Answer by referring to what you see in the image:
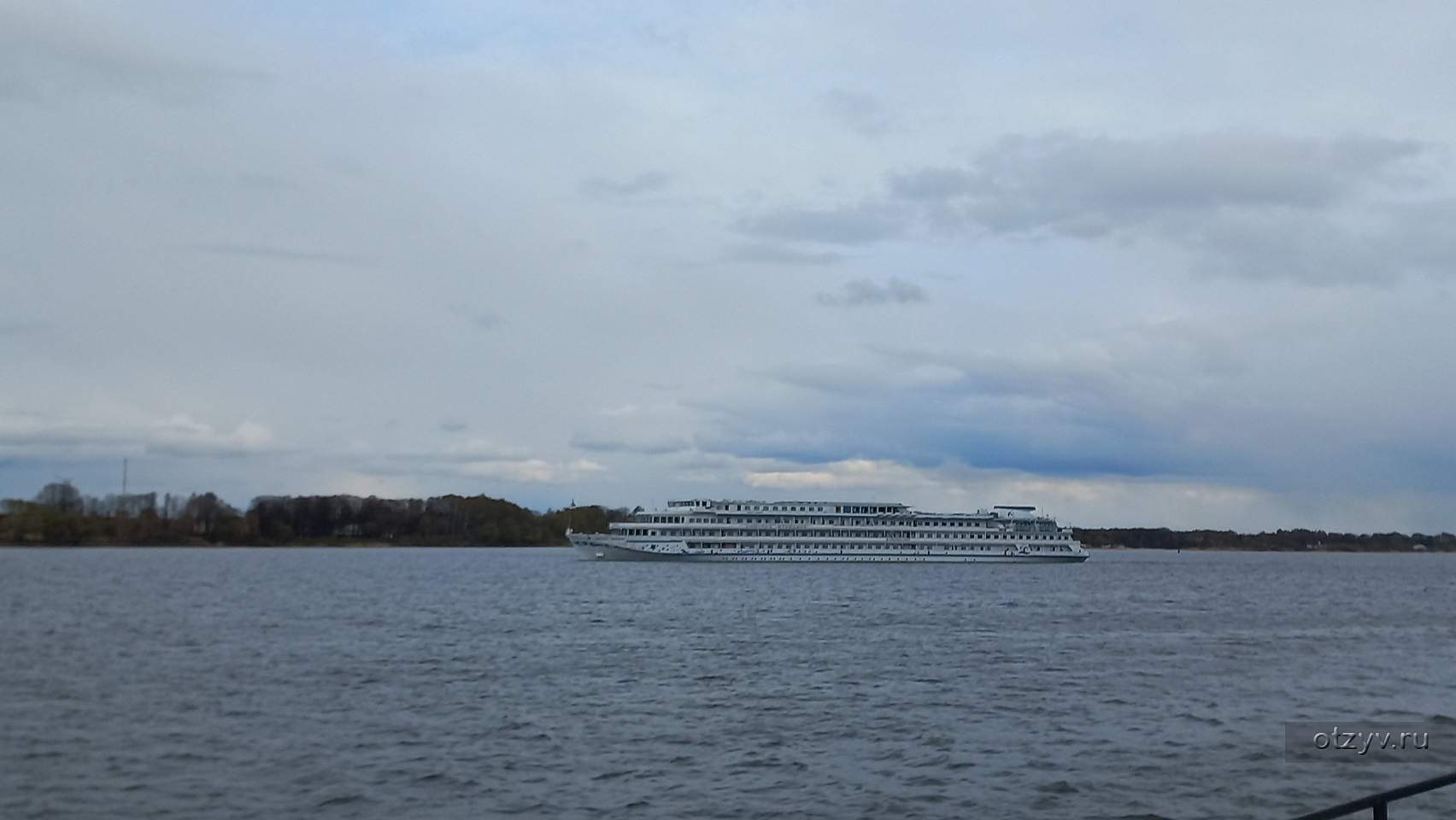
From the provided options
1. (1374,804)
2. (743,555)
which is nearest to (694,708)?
(1374,804)

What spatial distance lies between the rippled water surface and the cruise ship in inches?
2357

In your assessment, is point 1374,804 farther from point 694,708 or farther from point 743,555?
point 743,555

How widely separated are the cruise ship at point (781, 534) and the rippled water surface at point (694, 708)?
59.9 meters

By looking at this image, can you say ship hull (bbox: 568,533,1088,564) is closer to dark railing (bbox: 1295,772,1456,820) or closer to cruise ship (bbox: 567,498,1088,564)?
cruise ship (bbox: 567,498,1088,564)

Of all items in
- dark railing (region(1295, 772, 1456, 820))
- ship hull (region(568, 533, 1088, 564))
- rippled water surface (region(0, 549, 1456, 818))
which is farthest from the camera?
ship hull (region(568, 533, 1088, 564))

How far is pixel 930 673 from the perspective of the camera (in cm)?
3994

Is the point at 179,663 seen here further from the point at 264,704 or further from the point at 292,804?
the point at 292,804

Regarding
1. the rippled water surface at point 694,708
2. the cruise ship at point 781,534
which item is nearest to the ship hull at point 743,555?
the cruise ship at point 781,534

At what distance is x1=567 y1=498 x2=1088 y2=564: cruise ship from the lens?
432ft

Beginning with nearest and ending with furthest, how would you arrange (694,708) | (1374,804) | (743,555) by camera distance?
(1374,804)
(694,708)
(743,555)

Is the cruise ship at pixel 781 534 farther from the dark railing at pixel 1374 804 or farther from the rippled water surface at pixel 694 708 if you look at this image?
the dark railing at pixel 1374 804

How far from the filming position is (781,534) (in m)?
133

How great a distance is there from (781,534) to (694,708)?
101 meters

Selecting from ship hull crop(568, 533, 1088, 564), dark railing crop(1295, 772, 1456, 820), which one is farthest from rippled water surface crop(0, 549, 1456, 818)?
ship hull crop(568, 533, 1088, 564)
